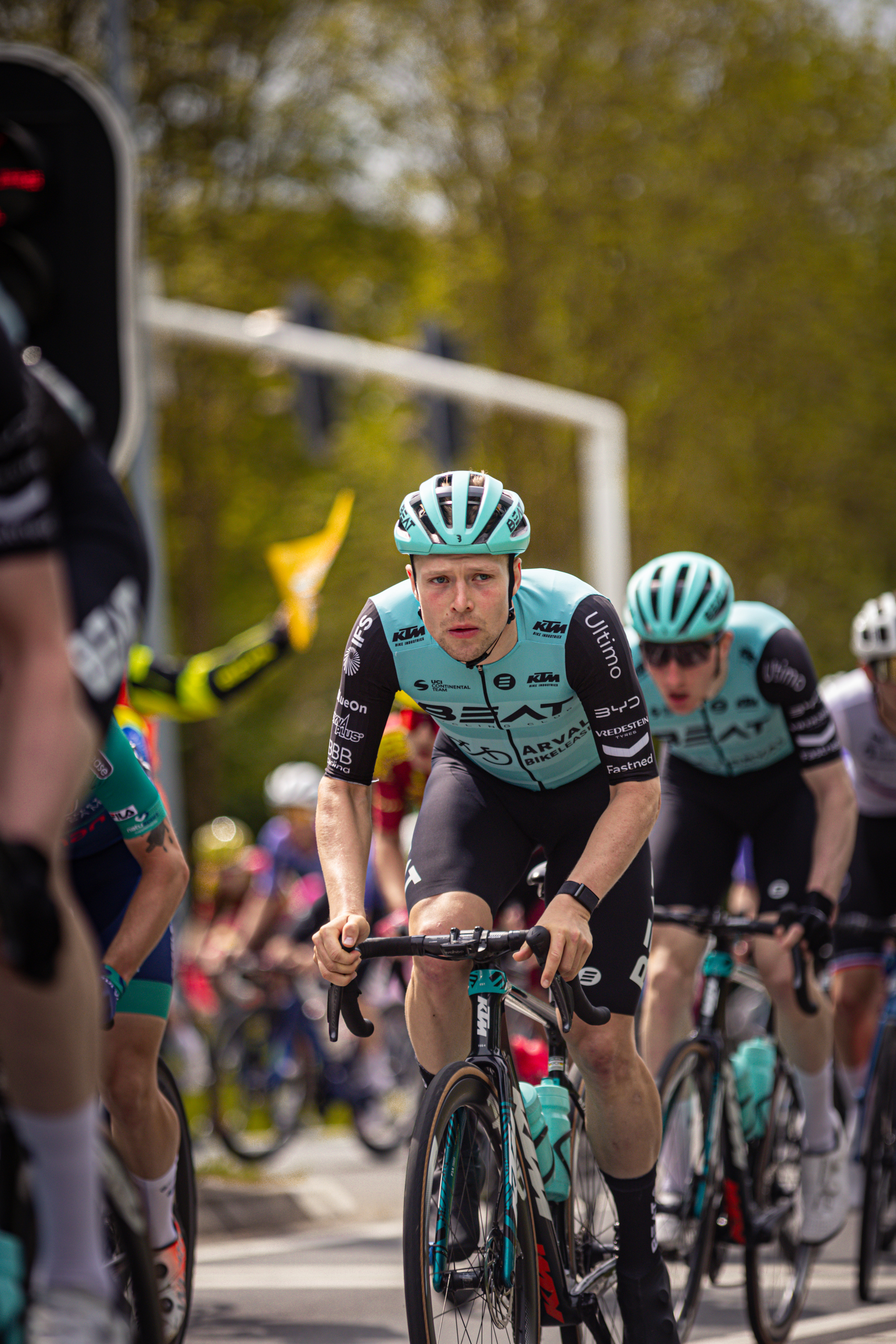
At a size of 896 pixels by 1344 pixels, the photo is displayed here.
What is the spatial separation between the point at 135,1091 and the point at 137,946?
0.40 meters

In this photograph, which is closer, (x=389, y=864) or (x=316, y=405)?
(x=389, y=864)

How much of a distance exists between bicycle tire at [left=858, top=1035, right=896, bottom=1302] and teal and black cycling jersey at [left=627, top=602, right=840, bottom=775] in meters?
1.26

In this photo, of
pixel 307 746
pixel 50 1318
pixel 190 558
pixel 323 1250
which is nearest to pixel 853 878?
pixel 323 1250

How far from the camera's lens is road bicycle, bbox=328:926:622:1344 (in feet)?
11.6

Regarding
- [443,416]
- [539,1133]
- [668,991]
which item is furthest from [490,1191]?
[443,416]

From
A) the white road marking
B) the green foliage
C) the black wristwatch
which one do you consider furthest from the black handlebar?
the green foliage

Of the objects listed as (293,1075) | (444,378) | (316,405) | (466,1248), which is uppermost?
(444,378)

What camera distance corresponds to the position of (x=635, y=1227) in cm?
429

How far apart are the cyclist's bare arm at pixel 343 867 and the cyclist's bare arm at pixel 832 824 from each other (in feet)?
5.94

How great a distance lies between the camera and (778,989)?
18.4 feet

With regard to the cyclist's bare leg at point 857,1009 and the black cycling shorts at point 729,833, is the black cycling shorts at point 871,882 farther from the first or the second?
the black cycling shorts at point 729,833

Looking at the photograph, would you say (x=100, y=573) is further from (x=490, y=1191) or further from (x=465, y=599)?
(x=490, y=1191)

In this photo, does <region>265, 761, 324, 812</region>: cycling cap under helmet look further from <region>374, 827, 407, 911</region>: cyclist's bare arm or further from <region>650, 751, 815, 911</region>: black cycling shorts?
<region>650, 751, 815, 911</region>: black cycling shorts

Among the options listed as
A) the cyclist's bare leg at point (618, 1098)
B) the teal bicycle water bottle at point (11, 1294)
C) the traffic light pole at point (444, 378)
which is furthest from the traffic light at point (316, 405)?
the teal bicycle water bottle at point (11, 1294)
